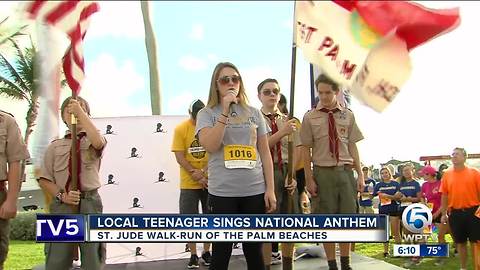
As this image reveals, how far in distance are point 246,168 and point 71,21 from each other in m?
1.41

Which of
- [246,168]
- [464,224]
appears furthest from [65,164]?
[464,224]

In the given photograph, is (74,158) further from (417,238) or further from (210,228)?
(417,238)

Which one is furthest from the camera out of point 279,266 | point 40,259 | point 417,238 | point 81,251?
point 40,259

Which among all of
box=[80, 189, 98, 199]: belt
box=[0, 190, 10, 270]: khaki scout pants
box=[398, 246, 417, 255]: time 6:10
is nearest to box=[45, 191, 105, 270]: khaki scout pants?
box=[80, 189, 98, 199]: belt

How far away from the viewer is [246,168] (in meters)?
3.52

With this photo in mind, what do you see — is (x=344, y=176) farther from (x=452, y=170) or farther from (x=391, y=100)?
(x=452, y=170)

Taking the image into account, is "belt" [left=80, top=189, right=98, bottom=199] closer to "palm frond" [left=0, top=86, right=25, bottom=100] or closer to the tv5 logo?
the tv5 logo

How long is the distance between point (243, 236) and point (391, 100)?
48.0 inches

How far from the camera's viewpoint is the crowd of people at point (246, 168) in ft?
11.5

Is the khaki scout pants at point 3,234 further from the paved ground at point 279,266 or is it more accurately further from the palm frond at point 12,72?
the palm frond at point 12,72

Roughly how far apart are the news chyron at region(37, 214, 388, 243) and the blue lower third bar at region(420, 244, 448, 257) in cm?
434

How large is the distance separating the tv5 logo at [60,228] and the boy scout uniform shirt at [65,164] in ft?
0.77

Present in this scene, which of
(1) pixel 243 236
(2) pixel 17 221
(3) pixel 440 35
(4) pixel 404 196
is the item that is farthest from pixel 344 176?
(2) pixel 17 221

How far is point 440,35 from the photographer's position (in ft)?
9.84
